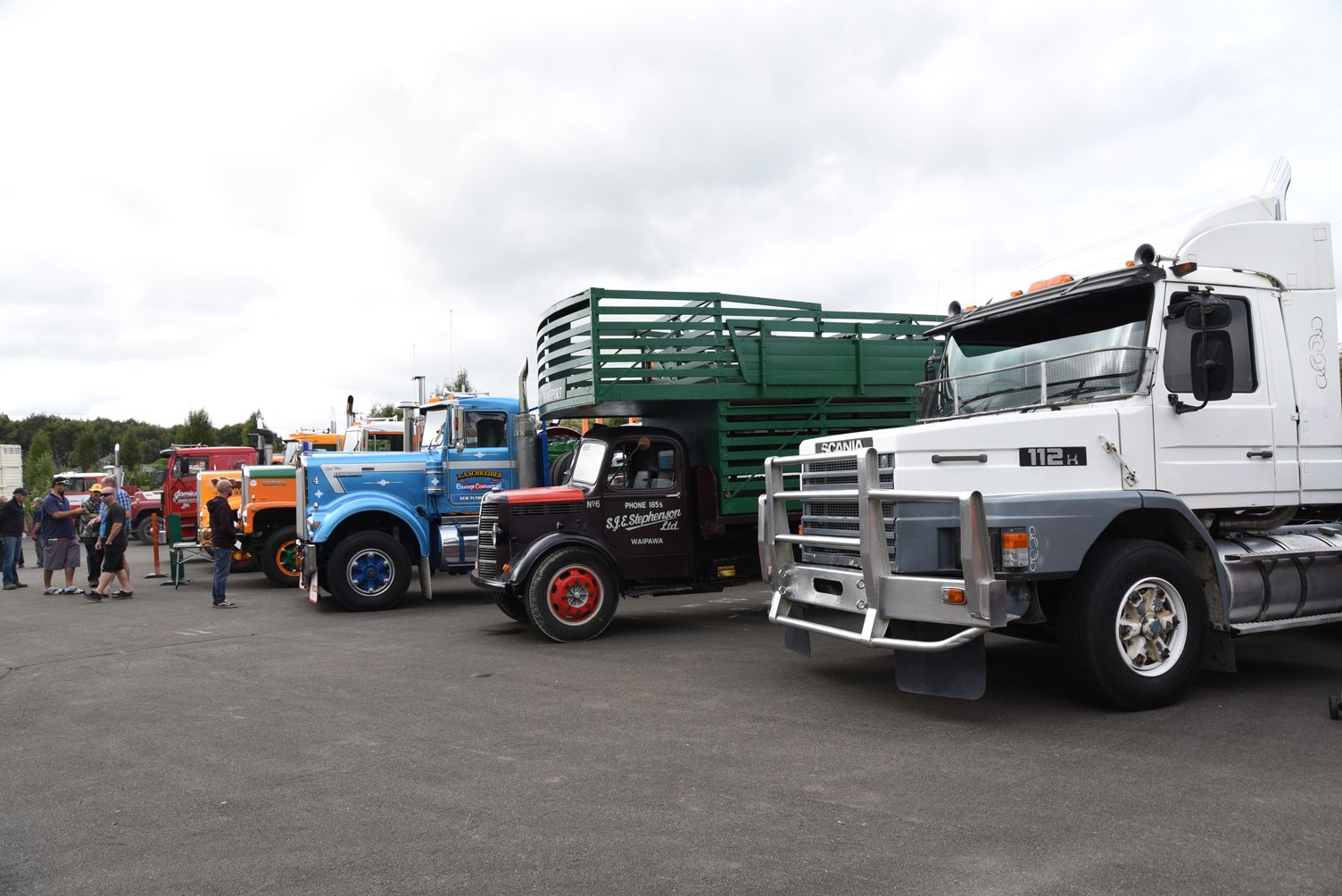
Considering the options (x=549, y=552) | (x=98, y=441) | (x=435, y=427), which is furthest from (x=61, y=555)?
(x=98, y=441)

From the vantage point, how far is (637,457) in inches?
395

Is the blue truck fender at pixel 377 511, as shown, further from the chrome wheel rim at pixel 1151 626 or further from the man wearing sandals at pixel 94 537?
the chrome wheel rim at pixel 1151 626

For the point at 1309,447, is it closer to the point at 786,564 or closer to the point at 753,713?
the point at 786,564

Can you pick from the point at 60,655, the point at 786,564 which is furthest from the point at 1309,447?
the point at 60,655

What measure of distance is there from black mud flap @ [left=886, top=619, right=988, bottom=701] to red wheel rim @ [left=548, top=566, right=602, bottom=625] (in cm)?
402

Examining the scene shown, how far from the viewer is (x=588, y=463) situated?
10234 millimetres

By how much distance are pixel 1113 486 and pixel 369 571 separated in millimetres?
9223

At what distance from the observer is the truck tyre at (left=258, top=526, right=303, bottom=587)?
1516 centimetres

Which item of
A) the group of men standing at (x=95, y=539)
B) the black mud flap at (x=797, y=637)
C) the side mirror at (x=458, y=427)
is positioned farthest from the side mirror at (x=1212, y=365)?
the group of men standing at (x=95, y=539)

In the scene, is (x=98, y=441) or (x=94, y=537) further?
(x=98, y=441)

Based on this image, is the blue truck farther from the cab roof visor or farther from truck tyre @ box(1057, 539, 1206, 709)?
truck tyre @ box(1057, 539, 1206, 709)

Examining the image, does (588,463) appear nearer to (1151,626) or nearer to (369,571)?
(369,571)

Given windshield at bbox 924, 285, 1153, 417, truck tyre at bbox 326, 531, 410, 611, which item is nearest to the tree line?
truck tyre at bbox 326, 531, 410, 611

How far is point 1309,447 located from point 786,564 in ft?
12.4
